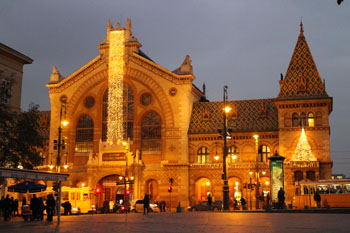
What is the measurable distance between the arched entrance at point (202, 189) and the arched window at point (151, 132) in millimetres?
6624

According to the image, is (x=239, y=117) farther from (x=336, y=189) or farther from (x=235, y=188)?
(x=336, y=189)

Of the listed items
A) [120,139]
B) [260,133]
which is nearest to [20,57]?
[120,139]

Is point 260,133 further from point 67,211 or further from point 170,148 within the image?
point 67,211

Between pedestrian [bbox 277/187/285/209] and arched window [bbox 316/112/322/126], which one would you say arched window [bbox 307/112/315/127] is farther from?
pedestrian [bbox 277/187/285/209]

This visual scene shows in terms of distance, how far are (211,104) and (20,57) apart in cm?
3245

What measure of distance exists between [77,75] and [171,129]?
14.6m

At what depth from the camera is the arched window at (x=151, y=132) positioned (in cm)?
5838

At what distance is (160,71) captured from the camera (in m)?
59.2

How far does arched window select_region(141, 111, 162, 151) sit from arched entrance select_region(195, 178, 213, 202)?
6.62 meters

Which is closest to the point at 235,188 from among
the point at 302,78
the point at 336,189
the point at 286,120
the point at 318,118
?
the point at 286,120

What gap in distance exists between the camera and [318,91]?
5391cm

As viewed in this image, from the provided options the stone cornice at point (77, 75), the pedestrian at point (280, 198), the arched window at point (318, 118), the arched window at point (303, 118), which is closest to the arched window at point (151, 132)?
the stone cornice at point (77, 75)

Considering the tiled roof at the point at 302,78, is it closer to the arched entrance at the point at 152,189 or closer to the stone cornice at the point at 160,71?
the stone cornice at the point at 160,71

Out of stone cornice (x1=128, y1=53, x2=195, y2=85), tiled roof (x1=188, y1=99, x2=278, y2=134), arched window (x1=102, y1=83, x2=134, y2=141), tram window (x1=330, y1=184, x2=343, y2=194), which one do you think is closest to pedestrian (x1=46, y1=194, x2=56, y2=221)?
tram window (x1=330, y1=184, x2=343, y2=194)
